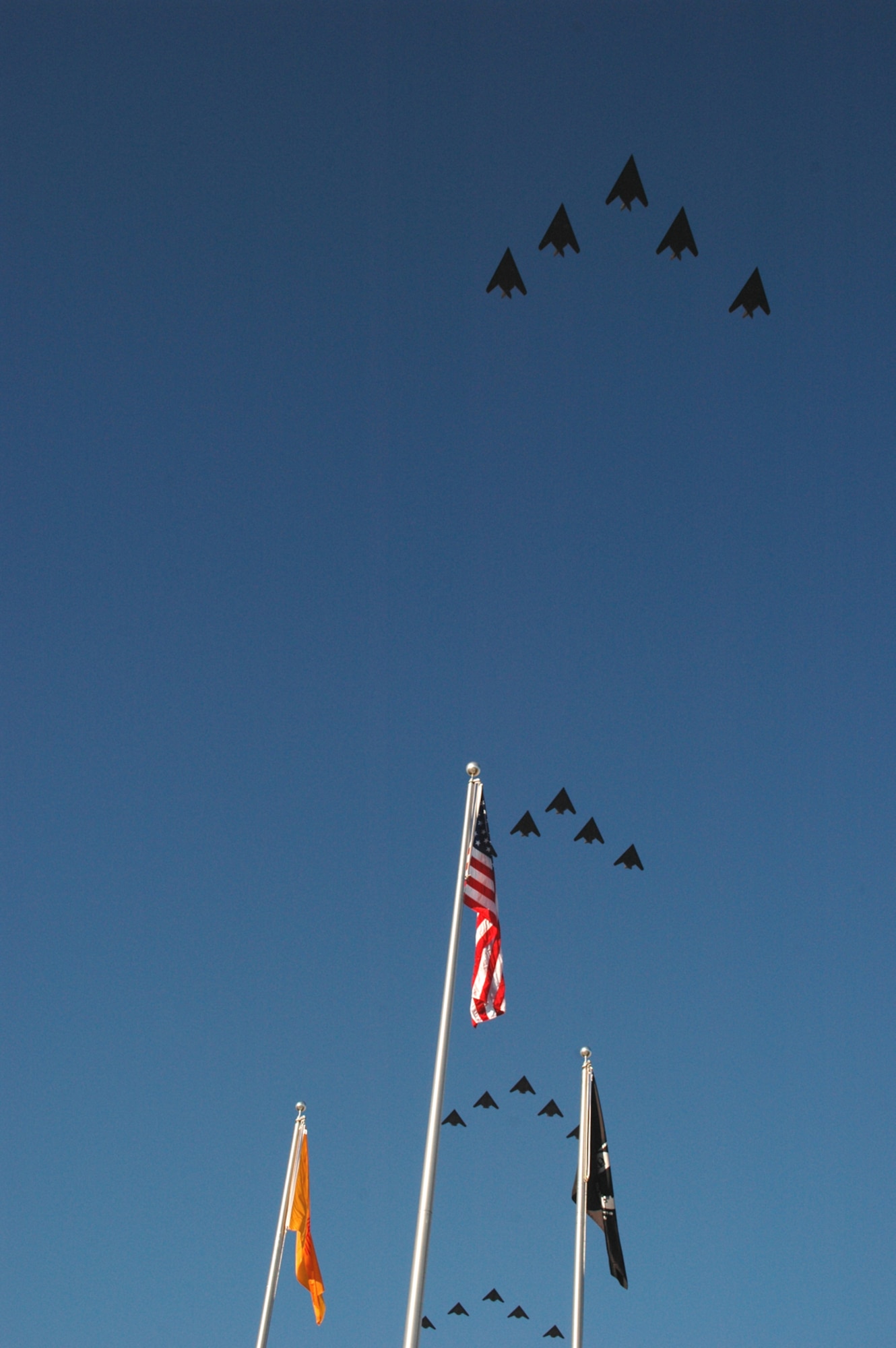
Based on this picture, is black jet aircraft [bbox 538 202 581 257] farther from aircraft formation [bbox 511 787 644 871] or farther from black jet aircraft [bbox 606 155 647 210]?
aircraft formation [bbox 511 787 644 871]

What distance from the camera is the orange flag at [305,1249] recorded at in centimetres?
1636

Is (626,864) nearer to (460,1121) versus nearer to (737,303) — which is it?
(460,1121)

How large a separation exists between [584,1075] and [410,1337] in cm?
918

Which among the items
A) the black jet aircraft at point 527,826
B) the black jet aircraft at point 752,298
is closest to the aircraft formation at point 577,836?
the black jet aircraft at point 527,826

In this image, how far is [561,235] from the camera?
47.0 feet

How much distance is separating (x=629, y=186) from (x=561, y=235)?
43.4 inches

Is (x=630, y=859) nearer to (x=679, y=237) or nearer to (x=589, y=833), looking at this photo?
(x=589, y=833)

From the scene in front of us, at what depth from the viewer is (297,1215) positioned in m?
16.8

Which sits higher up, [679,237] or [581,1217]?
[679,237]

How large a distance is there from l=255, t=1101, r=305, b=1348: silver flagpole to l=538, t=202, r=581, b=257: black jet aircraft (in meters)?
13.4

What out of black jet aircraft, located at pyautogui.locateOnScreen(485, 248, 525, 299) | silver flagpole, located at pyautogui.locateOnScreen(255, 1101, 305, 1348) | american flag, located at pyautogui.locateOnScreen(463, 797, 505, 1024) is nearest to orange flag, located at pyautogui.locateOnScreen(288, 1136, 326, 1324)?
silver flagpole, located at pyautogui.locateOnScreen(255, 1101, 305, 1348)

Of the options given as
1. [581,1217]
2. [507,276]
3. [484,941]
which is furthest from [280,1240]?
[507,276]

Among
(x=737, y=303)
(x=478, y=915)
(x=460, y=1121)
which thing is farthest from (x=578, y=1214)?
(x=737, y=303)

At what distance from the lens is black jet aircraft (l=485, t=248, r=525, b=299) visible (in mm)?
14609
